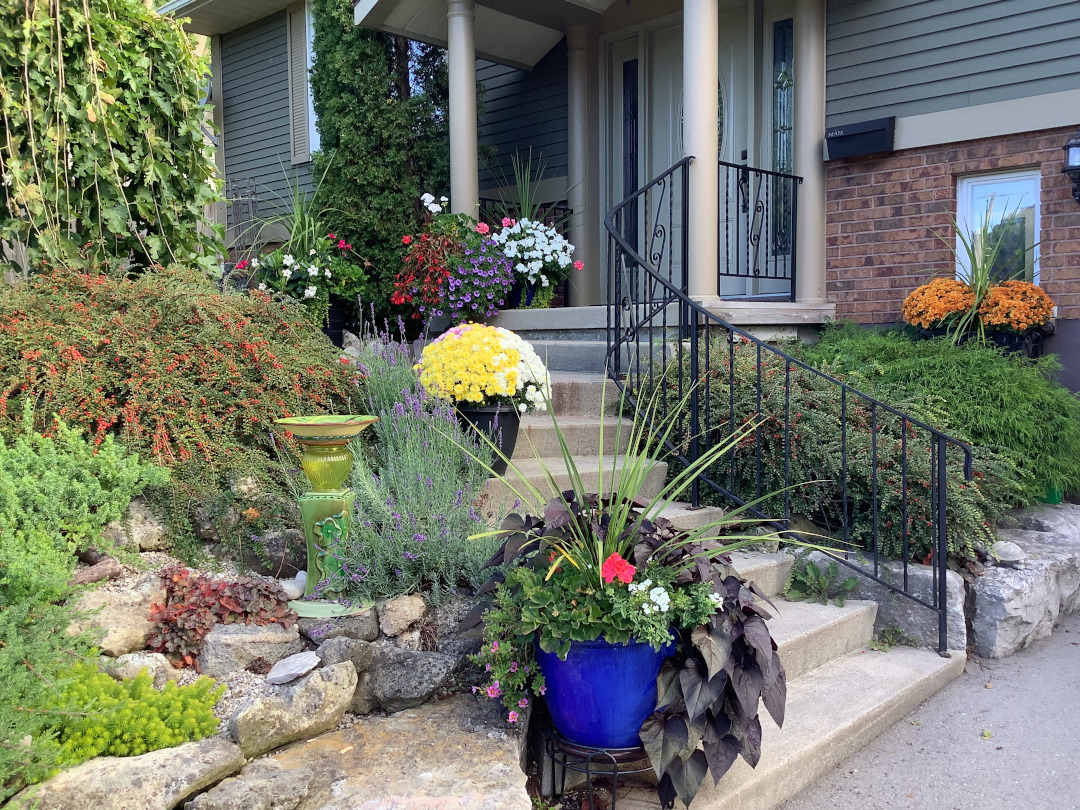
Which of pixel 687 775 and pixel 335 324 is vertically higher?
pixel 335 324

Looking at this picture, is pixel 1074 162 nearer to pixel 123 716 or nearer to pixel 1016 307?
pixel 1016 307

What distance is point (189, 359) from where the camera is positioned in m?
3.28

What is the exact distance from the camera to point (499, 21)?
270 inches

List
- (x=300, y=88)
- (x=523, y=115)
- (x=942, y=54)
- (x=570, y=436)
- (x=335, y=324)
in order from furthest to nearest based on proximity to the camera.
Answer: (x=300, y=88), (x=523, y=115), (x=335, y=324), (x=942, y=54), (x=570, y=436)

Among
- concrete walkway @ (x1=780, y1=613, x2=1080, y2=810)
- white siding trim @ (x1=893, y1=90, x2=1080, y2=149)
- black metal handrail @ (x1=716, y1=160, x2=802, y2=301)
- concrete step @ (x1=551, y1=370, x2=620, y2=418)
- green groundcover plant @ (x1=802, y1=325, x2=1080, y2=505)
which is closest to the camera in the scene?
concrete walkway @ (x1=780, y1=613, x2=1080, y2=810)

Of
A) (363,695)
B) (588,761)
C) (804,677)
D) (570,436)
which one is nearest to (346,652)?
(363,695)

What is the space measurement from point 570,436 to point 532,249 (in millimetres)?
2346

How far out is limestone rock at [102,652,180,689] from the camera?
2.24 metres

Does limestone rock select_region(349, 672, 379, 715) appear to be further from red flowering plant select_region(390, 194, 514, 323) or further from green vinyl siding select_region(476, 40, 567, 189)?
green vinyl siding select_region(476, 40, 567, 189)

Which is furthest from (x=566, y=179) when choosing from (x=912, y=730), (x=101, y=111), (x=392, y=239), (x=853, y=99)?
(x=912, y=730)

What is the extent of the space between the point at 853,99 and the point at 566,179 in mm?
2469

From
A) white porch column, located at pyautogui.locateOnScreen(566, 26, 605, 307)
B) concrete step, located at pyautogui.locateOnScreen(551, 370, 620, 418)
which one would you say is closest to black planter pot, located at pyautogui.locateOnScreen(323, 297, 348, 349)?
white porch column, located at pyautogui.locateOnScreen(566, 26, 605, 307)

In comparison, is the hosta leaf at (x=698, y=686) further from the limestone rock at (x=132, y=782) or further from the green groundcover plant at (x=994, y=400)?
the green groundcover plant at (x=994, y=400)

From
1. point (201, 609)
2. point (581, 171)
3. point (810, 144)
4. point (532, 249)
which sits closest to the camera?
point (201, 609)
